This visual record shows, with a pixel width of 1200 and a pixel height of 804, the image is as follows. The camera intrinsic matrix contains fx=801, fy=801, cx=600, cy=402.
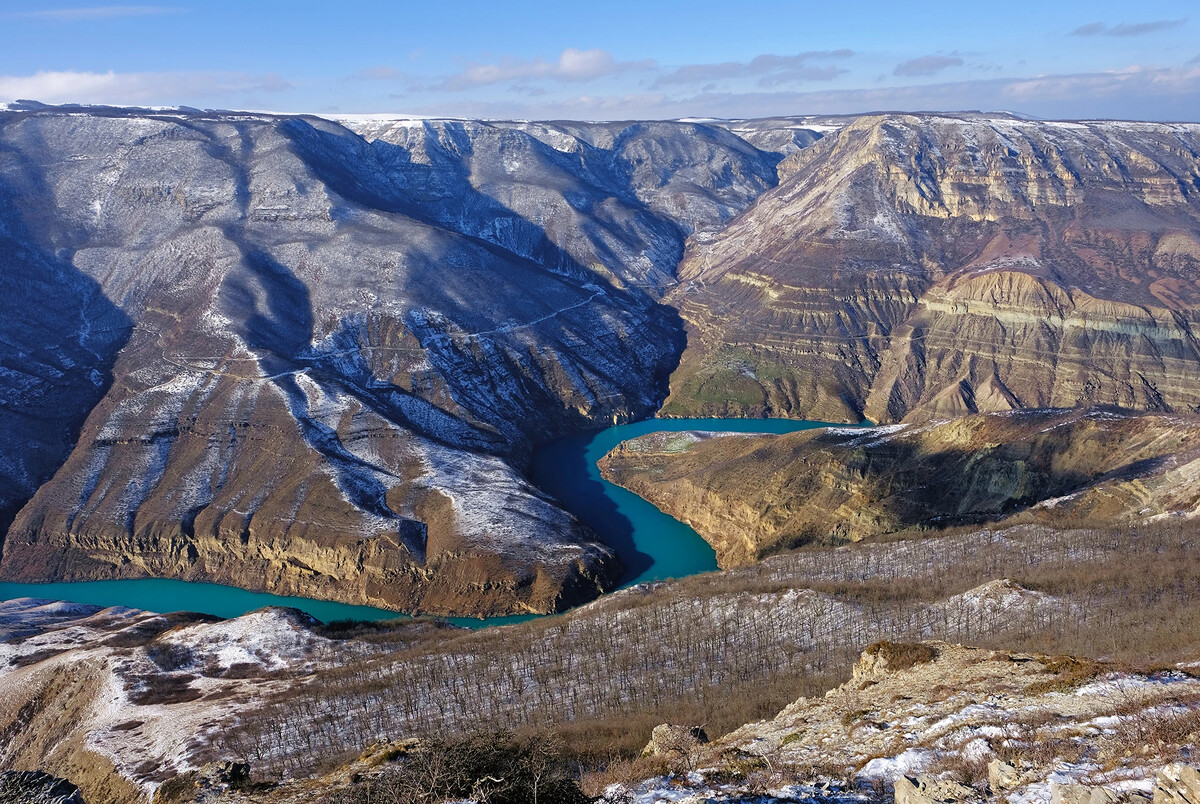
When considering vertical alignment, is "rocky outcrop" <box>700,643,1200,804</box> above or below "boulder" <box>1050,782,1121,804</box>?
below

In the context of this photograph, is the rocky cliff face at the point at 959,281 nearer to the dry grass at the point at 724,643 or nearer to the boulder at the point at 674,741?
the dry grass at the point at 724,643

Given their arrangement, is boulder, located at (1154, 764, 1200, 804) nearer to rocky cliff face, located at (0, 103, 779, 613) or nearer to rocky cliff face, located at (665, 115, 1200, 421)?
rocky cliff face, located at (0, 103, 779, 613)

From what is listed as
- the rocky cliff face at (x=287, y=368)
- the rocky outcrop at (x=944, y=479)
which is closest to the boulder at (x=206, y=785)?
the rocky cliff face at (x=287, y=368)

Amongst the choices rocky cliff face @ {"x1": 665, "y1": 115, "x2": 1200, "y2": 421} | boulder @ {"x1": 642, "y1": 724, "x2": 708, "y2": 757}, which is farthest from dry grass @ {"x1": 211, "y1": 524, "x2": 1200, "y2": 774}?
rocky cliff face @ {"x1": 665, "y1": 115, "x2": 1200, "y2": 421}

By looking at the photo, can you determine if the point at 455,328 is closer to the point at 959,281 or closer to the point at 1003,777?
the point at 959,281

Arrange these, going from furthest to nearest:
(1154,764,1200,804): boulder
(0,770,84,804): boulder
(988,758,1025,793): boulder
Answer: (0,770,84,804): boulder < (988,758,1025,793): boulder < (1154,764,1200,804): boulder

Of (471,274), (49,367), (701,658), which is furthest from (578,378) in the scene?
(701,658)
